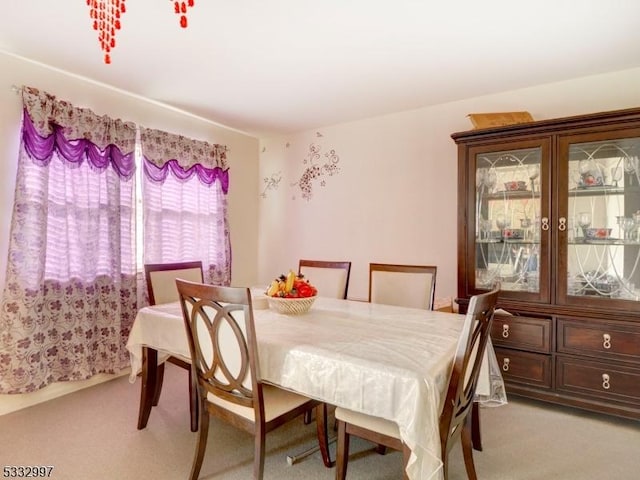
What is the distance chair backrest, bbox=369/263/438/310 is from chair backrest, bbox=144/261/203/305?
1288 millimetres

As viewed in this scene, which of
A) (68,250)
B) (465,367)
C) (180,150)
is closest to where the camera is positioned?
(465,367)

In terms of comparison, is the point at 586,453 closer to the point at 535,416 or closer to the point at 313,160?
the point at 535,416

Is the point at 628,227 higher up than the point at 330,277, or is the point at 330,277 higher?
the point at 628,227

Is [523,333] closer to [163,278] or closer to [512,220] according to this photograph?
[512,220]

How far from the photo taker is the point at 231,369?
5.16 ft

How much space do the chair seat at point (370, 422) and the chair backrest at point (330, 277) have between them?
4.20ft

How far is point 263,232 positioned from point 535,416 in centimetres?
315

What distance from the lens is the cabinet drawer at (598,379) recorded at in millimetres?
2213

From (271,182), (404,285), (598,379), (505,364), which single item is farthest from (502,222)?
(271,182)

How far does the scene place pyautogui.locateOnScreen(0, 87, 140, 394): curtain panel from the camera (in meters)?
2.38

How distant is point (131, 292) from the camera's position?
9.89 feet

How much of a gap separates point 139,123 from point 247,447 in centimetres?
264

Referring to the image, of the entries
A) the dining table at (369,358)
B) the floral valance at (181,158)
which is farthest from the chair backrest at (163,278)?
the floral valance at (181,158)

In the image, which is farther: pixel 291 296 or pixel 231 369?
pixel 291 296
